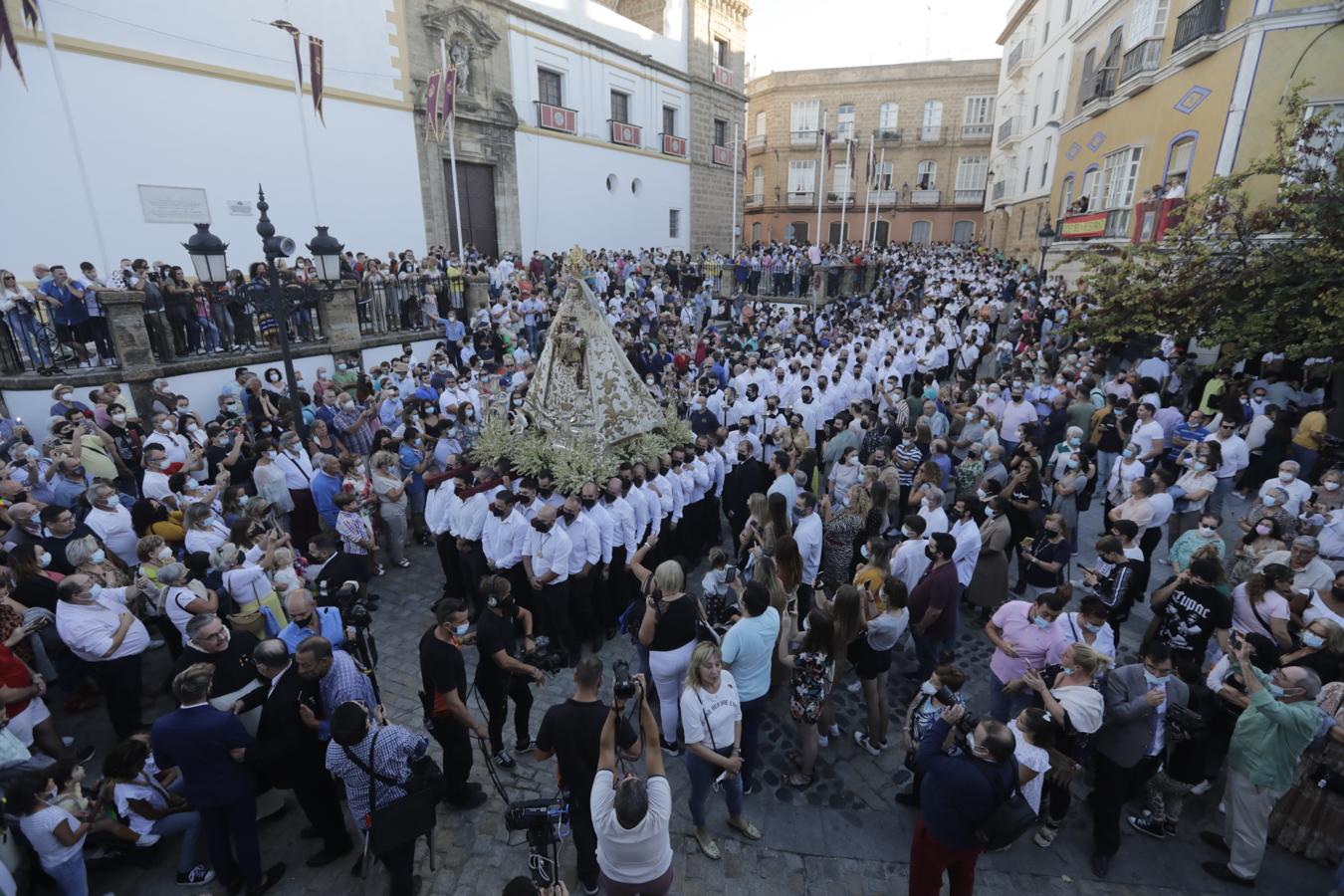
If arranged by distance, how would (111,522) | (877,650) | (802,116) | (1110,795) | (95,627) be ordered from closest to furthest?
(1110,795), (95,627), (877,650), (111,522), (802,116)

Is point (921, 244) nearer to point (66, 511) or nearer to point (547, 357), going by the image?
point (547, 357)

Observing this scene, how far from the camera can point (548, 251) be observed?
2406cm

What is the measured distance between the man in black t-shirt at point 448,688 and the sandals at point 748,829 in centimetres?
190

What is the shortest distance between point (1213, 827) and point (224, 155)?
19969mm

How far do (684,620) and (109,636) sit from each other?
4.28 metres

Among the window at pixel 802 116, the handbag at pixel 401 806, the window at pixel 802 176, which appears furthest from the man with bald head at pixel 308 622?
the window at pixel 802 116

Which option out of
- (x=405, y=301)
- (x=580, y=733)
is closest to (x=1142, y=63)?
(x=405, y=301)

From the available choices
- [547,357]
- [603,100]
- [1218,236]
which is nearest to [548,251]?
[603,100]

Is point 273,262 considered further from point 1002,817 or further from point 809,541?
point 1002,817

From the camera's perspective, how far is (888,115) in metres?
43.5

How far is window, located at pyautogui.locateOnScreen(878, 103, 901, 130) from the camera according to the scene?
4331 cm

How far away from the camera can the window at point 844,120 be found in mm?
43906

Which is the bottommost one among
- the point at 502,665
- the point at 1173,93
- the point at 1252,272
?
the point at 502,665

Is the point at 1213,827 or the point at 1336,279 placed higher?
the point at 1336,279
